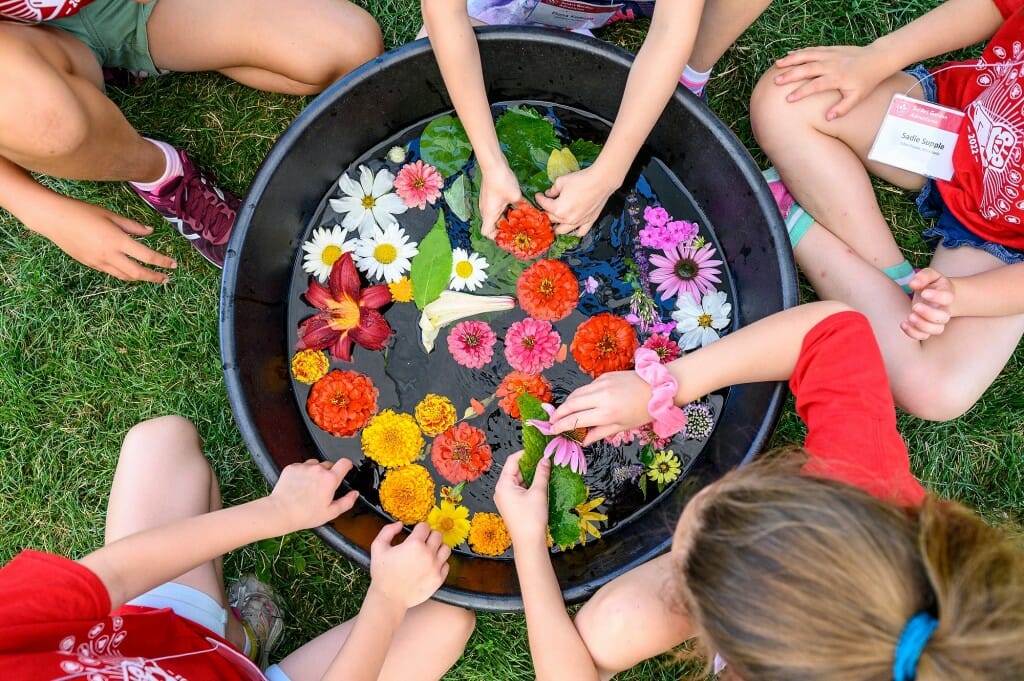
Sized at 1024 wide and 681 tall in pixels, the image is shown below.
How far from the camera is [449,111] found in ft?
4.40

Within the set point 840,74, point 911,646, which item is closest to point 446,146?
point 840,74

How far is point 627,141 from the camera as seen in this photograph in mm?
1144

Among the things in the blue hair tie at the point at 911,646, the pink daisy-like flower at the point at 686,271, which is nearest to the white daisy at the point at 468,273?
the pink daisy-like flower at the point at 686,271

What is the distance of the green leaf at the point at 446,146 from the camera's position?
52.0 inches

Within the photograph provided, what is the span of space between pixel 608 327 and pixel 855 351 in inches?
16.4

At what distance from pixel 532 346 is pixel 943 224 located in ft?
2.82

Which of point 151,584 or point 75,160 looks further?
point 75,160

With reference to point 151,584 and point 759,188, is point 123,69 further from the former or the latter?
point 759,188

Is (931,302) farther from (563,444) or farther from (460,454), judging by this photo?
(460,454)

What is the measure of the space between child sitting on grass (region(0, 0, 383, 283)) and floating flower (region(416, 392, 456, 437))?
58 cm

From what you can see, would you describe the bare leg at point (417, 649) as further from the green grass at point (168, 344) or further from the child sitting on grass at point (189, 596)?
the green grass at point (168, 344)

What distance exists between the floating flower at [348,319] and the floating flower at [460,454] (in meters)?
0.21

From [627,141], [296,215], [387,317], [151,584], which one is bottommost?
[151,584]

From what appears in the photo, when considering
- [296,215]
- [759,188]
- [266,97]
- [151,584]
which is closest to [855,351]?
[759,188]
